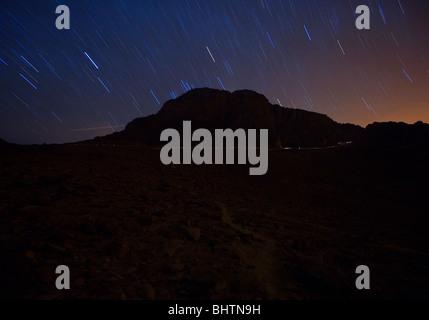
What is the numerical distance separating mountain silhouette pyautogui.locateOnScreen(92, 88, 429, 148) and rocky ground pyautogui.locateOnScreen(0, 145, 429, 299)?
5303cm

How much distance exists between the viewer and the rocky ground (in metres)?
3.04

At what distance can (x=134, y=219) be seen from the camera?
5047mm

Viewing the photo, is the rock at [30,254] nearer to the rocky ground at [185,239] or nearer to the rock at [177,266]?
the rocky ground at [185,239]

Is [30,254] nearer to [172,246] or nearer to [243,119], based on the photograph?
[172,246]

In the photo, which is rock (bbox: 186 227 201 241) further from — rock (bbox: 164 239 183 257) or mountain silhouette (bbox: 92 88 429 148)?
mountain silhouette (bbox: 92 88 429 148)

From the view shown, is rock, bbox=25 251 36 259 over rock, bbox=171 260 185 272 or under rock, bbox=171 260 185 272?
over

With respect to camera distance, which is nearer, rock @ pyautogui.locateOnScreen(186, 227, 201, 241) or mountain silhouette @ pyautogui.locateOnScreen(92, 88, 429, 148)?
rock @ pyautogui.locateOnScreen(186, 227, 201, 241)

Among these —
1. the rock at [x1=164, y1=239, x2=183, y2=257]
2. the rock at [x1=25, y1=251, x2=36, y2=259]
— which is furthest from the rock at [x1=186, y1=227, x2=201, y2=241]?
the rock at [x1=25, y1=251, x2=36, y2=259]

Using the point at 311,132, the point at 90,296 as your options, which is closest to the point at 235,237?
the point at 90,296

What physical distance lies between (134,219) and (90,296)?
2.39m

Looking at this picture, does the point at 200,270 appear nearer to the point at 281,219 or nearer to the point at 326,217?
the point at 281,219

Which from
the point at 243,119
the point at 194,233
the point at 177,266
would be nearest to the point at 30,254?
the point at 177,266

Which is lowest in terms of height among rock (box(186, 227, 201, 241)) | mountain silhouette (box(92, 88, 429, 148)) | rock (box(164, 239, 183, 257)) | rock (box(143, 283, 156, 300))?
rock (box(143, 283, 156, 300))
